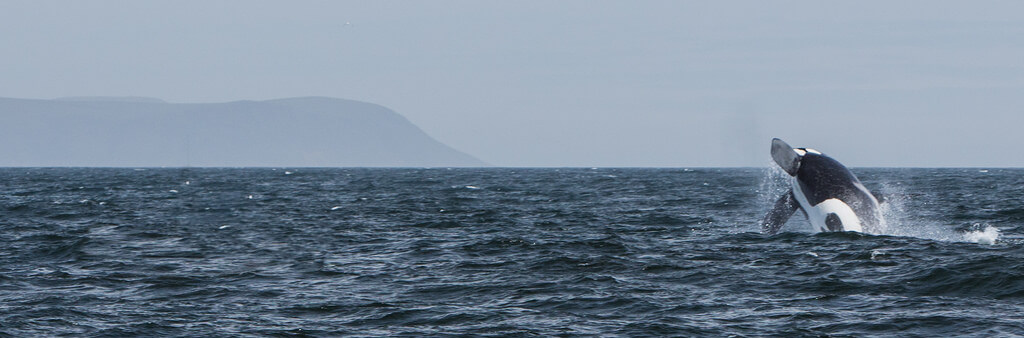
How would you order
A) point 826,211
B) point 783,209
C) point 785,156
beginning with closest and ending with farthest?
point 785,156 < point 826,211 < point 783,209

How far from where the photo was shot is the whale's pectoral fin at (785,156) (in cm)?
2202

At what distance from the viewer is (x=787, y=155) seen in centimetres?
2252

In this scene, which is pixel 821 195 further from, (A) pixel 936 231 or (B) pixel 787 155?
(A) pixel 936 231

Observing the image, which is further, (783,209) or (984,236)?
(984,236)

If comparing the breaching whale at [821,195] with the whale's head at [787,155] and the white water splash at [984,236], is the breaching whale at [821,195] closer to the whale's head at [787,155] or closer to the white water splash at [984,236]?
the whale's head at [787,155]

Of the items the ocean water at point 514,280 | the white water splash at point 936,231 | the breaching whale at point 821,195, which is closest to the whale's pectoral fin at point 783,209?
the breaching whale at point 821,195

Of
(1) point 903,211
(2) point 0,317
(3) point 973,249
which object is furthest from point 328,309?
(1) point 903,211

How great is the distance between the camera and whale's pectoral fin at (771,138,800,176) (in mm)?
22016

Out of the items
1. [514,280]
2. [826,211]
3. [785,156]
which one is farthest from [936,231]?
[514,280]

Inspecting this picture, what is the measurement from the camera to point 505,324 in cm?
1445

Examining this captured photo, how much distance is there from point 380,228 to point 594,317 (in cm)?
1721

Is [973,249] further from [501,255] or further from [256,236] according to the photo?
[256,236]

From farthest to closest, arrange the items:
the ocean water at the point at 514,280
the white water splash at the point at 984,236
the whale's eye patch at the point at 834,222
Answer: the white water splash at the point at 984,236, the whale's eye patch at the point at 834,222, the ocean water at the point at 514,280

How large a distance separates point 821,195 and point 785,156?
1.18m
